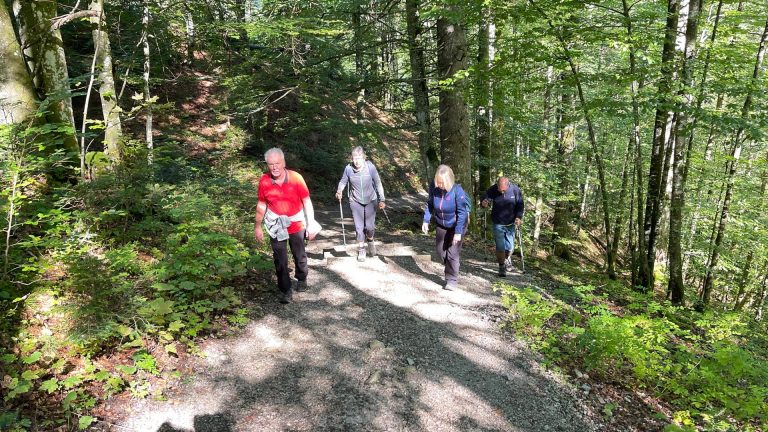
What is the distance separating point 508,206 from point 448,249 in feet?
6.01

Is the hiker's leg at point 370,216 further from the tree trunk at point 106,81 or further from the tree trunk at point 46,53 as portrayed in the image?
the tree trunk at point 46,53

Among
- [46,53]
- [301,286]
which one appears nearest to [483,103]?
[301,286]

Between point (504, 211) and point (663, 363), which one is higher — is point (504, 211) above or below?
above

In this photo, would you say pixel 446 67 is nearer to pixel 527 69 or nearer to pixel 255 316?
pixel 527 69

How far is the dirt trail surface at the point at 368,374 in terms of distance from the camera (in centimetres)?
379

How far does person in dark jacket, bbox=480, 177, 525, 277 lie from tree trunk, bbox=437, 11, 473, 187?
263 centimetres

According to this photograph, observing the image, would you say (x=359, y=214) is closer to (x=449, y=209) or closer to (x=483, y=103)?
(x=449, y=209)

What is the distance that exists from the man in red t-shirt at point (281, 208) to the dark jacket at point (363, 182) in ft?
4.74

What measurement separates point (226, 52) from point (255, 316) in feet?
30.1

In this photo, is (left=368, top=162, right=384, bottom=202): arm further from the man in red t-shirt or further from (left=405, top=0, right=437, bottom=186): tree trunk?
(left=405, top=0, right=437, bottom=186): tree trunk

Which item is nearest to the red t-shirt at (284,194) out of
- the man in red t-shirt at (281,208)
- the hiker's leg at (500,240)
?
the man in red t-shirt at (281,208)

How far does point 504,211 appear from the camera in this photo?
777 centimetres

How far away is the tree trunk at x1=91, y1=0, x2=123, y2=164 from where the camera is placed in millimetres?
6656

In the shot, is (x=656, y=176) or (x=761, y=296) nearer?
(x=656, y=176)
